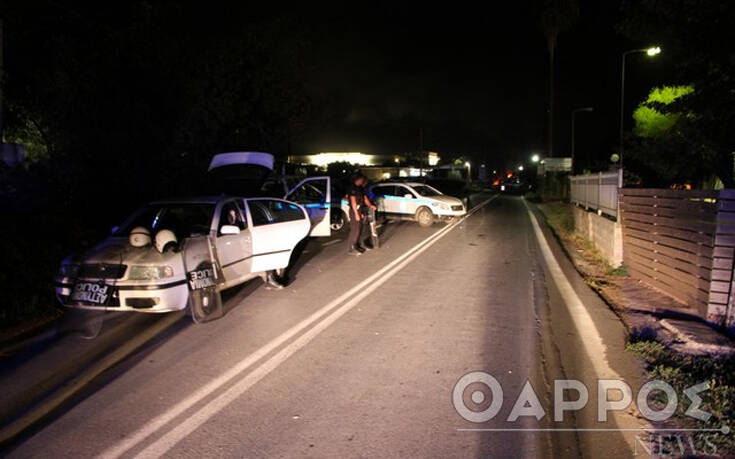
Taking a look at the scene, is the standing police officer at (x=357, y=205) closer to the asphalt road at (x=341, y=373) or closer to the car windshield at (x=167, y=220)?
the asphalt road at (x=341, y=373)

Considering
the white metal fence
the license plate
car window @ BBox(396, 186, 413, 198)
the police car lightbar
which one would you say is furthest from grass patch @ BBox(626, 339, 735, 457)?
car window @ BBox(396, 186, 413, 198)

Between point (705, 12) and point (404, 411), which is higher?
point (705, 12)

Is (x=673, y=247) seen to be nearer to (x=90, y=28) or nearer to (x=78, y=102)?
(x=78, y=102)

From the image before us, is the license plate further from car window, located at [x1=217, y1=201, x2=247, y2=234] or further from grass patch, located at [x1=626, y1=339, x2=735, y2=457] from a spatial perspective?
grass patch, located at [x1=626, y1=339, x2=735, y2=457]

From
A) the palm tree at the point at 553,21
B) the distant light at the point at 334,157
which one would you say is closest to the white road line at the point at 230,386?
the palm tree at the point at 553,21

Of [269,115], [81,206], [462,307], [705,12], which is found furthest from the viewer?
[269,115]

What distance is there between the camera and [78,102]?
13633mm

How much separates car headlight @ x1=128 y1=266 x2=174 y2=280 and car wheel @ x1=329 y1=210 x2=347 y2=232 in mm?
10734

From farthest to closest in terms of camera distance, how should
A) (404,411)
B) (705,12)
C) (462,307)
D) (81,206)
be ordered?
(81,206) < (705,12) < (462,307) < (404,411)

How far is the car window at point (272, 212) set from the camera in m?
9.06

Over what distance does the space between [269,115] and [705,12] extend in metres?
15.8

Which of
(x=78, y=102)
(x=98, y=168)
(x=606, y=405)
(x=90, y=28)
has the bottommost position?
(x=606, y=405)

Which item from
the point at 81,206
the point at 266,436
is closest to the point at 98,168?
the point at 81,206

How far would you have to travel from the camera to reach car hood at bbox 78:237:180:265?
6.68 m
